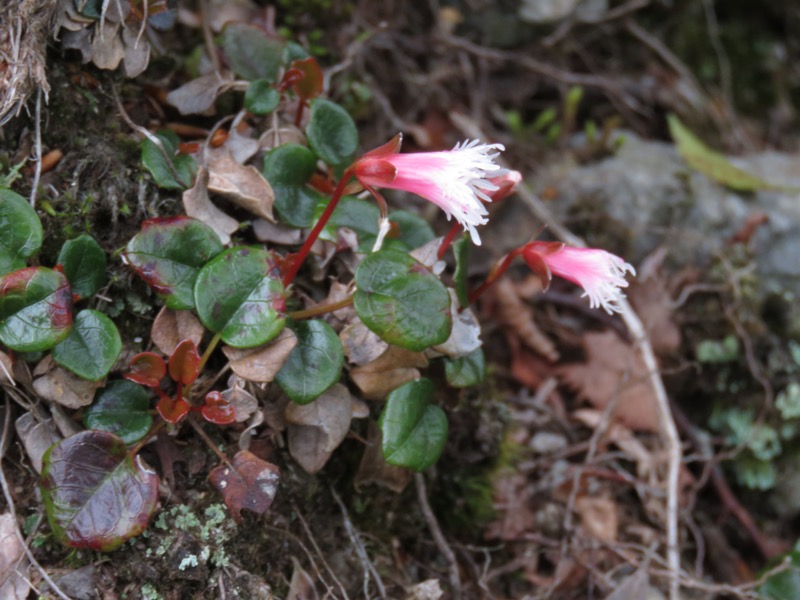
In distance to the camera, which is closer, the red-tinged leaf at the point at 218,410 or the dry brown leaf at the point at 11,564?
the dry brown leaf at the point at 11,564

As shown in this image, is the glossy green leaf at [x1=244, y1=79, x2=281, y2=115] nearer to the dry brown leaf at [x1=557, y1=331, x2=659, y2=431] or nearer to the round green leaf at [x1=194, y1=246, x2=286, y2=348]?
the round green leaf at [x1=194, y1=246, x2=286, y2=348]

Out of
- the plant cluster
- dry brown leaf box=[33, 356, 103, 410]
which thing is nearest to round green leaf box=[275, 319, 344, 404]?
the plant cluster

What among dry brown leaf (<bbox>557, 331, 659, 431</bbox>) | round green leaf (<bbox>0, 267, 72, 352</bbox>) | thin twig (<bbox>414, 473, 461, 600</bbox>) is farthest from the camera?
dry brown leaf (<bbox>557, 331, 659, 431</bbox>)

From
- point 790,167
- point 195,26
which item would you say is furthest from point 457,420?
point 790,167

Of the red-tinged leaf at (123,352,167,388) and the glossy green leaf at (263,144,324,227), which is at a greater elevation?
the glossy green leaf at (263,144,324,227)

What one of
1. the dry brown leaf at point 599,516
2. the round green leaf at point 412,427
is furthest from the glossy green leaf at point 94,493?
the dry brown leaf at point 599,516

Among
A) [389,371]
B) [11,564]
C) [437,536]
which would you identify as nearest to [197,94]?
[389,371]

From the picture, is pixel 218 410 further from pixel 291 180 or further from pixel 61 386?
pixel 291 180

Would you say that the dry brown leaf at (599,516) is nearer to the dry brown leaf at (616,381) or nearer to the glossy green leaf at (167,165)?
the dry brown leaf at (616,381)
